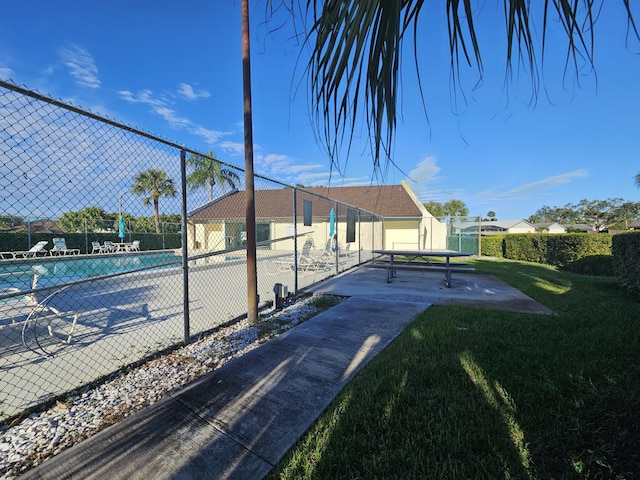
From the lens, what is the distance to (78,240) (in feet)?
49.9

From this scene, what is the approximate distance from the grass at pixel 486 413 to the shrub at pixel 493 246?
54.0 feet

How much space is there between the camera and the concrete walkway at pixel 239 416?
1758 millimetres

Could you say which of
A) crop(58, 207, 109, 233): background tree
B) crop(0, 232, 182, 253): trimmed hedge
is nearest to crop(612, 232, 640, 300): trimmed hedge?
crop(58, 207, 109, 233): background tree

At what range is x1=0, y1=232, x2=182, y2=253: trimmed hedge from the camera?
10.5m

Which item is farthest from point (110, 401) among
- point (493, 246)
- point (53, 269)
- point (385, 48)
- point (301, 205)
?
point (493, 246)

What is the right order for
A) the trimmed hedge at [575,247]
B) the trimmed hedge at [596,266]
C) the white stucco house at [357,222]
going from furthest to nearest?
1. the white stucco house at [357,222]
2. the trimmed hedge at [575,247]
3. the trimmed hedge at [596,266]

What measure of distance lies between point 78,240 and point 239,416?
58.3ft

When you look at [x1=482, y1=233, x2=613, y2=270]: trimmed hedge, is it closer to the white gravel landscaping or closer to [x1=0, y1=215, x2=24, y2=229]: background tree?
the white gravel landscaping

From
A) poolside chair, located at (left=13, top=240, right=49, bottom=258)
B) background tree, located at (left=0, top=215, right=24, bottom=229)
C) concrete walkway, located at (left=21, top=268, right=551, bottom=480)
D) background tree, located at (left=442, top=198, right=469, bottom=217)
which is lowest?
concrete walkway, located at (left=21, top=268, right=551, bottom=480)

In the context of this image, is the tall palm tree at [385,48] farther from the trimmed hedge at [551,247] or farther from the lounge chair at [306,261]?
the trimmed hedge at [551,247]

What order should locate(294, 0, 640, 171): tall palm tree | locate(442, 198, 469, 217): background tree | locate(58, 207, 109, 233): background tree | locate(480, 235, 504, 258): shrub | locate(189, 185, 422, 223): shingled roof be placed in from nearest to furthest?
1. locate(294, 0, 640, 171): tall palm tree
2. locate(58, 207, 109, 233): background tree
3. locate(480, 235, 504, 258): shrub
4. locate(189, 185, 422, 223): shingled roof
5. locate(442, 198, 469, 217): background tree

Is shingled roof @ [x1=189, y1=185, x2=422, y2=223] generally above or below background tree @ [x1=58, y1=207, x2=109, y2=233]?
above

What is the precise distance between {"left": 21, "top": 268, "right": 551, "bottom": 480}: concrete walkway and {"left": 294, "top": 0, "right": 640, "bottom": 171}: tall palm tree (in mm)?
1951

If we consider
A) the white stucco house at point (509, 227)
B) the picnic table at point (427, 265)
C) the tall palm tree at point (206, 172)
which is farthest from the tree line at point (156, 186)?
the white stucco house at point (509, 227)
